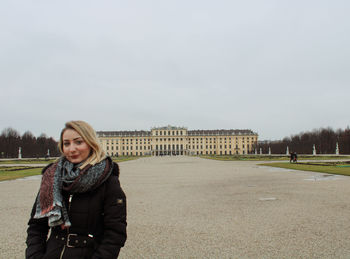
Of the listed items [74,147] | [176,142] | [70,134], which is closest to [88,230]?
[74,147]

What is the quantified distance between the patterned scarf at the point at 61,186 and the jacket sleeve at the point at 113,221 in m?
0.13

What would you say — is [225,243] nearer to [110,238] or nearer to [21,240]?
[110,238]

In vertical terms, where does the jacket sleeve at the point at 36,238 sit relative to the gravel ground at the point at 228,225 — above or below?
above

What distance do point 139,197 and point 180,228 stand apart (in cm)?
392

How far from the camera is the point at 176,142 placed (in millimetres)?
134500

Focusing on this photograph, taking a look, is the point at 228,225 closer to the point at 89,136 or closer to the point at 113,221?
the point at 113,221

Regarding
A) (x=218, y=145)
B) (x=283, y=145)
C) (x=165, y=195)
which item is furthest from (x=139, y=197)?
(x=218, y=145)

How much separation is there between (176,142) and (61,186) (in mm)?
132437

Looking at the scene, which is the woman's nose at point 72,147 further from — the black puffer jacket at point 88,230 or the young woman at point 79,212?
the black puffer jacket at point 88,230

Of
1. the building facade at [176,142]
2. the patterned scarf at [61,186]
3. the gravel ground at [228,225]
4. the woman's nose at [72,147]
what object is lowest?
the gravel ground at [228,225]

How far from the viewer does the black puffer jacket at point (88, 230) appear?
218 centimetres

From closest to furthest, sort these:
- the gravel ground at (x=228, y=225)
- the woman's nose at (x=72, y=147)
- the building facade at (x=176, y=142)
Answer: the woman's nose at (x=72, y=147) < the gravel ground at (x=228, y=225) < the building facade at (x=176, y=142)

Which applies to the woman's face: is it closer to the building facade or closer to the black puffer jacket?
the black puffer jacket

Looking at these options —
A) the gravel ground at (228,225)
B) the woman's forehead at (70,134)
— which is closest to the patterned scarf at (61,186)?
the woman's forehead at (70,134)
